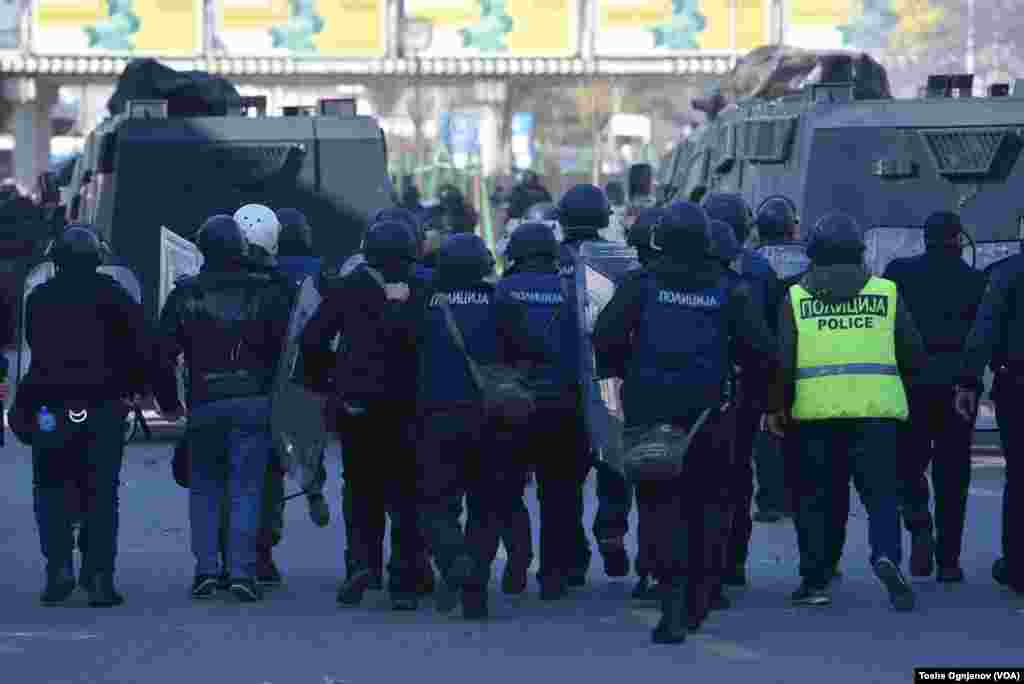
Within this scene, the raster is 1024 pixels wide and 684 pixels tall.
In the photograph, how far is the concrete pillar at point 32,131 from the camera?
5644 centimetres

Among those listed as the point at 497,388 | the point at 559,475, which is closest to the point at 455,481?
the point at 497,388

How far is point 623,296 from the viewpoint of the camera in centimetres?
1068

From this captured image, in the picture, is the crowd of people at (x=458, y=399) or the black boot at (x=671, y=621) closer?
the black boot at (x=671, y=621)

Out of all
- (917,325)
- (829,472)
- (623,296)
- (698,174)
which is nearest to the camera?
(623,296)

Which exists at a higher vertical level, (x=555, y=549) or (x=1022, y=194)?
(x=1022, y=194)

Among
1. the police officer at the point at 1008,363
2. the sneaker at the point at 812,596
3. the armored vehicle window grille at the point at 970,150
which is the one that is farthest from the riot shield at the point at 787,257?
the armored vehicle window grille at the point at 970,150

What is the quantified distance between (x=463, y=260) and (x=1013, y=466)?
103 inches

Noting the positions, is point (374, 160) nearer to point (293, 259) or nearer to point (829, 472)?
point (293, 259)

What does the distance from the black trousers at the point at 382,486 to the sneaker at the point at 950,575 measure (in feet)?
8.06

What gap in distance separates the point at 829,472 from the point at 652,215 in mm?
1422

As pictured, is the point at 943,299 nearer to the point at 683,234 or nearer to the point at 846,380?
the point at 846,380

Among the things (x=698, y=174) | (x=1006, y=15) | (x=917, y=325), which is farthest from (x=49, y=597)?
(x=1006, y=15)

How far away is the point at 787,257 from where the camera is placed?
45.2 ft

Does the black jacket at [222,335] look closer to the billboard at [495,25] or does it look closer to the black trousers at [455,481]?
the black trousers at [455,481]
